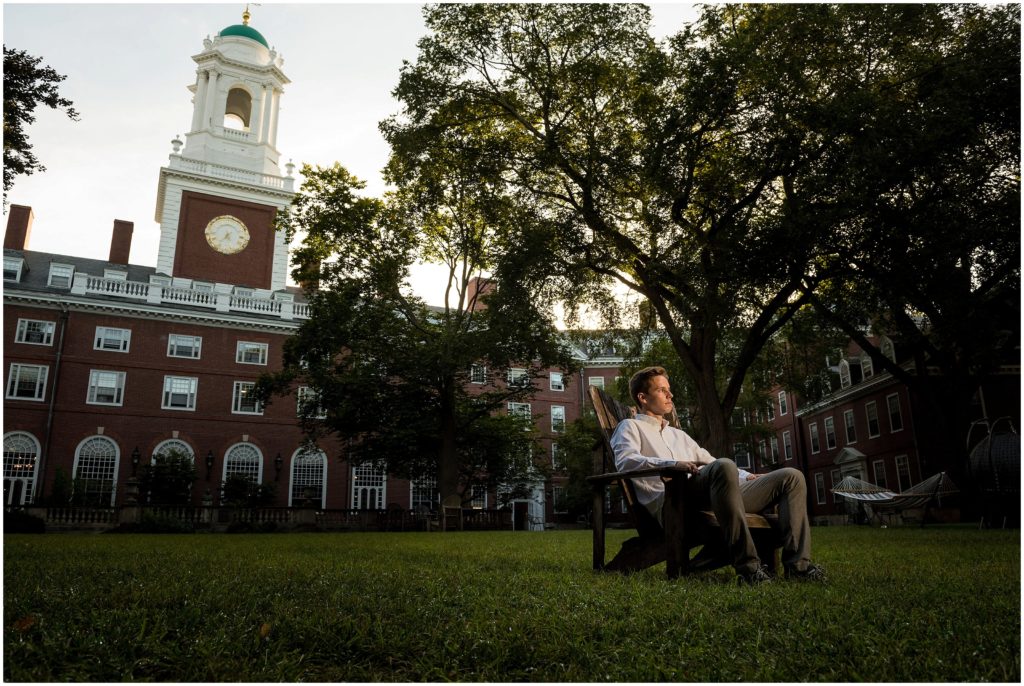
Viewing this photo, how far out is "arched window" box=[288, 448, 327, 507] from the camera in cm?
4034

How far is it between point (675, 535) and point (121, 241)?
159ft

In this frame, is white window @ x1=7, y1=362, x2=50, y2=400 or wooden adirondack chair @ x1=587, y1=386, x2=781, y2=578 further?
white window @ x1=7, y1=362, x2=50, y2=400

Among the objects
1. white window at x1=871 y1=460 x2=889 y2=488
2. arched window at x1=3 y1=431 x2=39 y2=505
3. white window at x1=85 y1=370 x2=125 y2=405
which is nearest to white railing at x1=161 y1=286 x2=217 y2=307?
white window at x1=85 y1=370 x2=125 y2=405

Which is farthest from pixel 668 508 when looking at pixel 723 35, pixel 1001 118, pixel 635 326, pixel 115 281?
pixel 115 281

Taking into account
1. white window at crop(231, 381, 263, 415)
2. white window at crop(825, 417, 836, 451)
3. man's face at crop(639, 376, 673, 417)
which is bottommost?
man's face at crop(639, 376, 673, 417)

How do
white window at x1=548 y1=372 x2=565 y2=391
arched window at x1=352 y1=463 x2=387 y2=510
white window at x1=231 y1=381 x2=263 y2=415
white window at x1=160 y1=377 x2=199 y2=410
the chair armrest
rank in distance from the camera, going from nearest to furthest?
the chair armrest
white window at x1=160 y1=377 x2=199 y2=410
white window at x1=231 y1=381 x2=263 y2=415
arched window at x1=352 y1=463 x2=387 y2=510
white window at x1=548 y1=372 x2=565 y2=391

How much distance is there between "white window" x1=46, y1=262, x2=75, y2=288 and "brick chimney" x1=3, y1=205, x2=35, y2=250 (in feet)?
11.6

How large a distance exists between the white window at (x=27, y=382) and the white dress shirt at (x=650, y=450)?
39.4m

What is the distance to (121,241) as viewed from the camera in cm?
4541

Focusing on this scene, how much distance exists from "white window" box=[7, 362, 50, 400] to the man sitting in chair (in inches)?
1552

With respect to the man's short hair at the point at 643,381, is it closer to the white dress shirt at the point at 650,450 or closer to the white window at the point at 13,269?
the white dress shirt at the point at 650,450

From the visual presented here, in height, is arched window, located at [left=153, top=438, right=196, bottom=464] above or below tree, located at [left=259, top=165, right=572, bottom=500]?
below

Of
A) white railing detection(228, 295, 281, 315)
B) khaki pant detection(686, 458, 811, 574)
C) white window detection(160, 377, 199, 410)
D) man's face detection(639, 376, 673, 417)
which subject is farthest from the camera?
white railing detection(228, 295, 281, 315)

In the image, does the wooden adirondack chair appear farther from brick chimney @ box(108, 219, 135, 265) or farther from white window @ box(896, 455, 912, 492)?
brick chimney @ box(108, 219, 135, 265)
